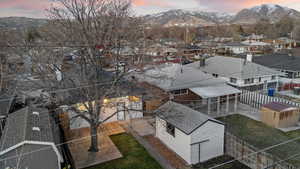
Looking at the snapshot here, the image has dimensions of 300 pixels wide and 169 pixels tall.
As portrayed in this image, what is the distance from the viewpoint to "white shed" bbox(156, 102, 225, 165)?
31.4ft

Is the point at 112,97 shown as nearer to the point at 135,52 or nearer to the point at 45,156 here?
the point at 135,52

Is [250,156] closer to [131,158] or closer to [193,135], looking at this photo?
[193,135]

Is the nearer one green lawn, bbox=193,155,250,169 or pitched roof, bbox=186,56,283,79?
green lawn, bbox=193,155,250,169

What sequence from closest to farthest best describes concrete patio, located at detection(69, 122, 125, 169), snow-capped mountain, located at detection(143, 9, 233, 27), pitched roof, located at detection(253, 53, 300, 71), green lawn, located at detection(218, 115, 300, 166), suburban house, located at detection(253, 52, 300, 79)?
concrete patio, located at detection(69, 122, 125, 169)
green lawn, located at detection(218, 115, 300, 166)
suburban house, located at detection(253, 52, 300, 79)
pitched roof, located at detection(253, 53, 300, 71)
snow-capped mountain, located at detection(143, 9, 233, 27)

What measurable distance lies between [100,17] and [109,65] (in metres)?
2.86

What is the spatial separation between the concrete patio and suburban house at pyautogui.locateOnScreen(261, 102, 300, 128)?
9.86 meters

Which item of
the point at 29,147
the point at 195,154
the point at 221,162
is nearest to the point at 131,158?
the point at 195,154

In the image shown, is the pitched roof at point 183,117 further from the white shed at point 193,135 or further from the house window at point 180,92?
the house window at point 180,92

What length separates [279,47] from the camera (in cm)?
4875

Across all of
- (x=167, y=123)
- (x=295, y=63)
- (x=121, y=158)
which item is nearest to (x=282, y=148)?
(x=167, y=123)

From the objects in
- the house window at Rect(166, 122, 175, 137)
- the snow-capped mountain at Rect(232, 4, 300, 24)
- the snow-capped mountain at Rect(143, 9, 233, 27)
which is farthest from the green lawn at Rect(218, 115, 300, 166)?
the snow-capped mountain at Rect(232, 4, 300, 24)

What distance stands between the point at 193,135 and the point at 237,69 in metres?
13.1

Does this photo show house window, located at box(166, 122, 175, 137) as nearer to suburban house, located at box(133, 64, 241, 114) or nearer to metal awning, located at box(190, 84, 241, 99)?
suburban house, located at box(133, 64, 241, 114)

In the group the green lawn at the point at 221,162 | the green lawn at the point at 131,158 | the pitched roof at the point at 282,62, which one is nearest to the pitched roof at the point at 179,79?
the green lawn at the point at 131,158
